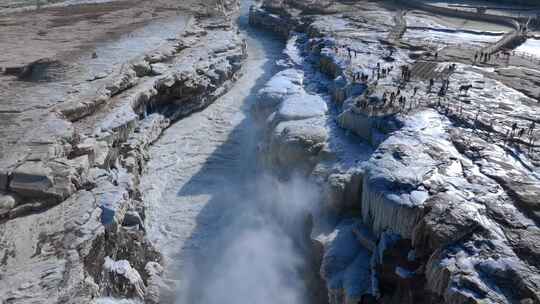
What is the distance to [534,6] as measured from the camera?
94.6ft

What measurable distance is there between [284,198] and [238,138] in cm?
533

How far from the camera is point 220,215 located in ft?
39.5

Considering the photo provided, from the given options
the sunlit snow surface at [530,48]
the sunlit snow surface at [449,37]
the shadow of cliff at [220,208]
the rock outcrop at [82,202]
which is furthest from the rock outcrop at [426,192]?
the sunlit snow surface at [449,37]

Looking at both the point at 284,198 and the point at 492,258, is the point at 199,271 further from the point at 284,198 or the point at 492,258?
the point at 492,258

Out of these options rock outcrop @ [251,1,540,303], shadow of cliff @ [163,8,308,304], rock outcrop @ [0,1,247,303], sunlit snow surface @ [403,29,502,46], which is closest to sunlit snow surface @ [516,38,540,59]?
sunlit snow surface @ [403,29,502,46]

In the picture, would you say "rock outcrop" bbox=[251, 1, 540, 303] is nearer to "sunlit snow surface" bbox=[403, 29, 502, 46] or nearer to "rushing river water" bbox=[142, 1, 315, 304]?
"rushing river water" bbox=[142, 1, 315, 304]

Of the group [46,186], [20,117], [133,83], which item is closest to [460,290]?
[46,186]

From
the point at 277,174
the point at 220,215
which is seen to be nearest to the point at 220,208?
the point at 220,215

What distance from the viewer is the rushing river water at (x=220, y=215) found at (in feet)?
31.6

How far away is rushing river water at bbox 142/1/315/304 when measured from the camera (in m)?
9.64

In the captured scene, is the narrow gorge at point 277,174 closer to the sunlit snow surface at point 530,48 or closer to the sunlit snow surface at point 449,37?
the sunlit snow surface at point 449,37

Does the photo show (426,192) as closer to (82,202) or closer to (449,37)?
(82,202)

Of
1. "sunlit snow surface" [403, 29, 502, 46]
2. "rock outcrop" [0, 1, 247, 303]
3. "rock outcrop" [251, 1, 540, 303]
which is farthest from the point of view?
"sunlit snow surface" [403, 29, 502, 46]

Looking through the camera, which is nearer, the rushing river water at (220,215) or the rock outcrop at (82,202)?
the rock outcrop at (82,202)
